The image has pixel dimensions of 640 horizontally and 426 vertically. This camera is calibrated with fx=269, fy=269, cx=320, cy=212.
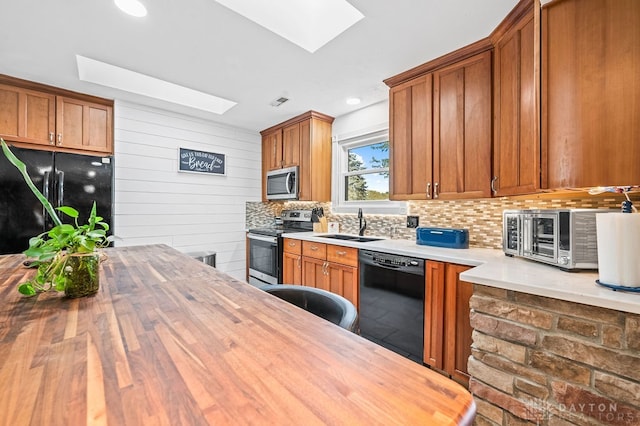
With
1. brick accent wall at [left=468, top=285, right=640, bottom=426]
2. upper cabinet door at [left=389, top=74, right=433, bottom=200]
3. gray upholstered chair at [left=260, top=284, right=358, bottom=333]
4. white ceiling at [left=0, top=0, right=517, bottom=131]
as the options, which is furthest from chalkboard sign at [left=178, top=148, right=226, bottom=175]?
brick accent wall at [left=468, top=285, right=640, bottom=426]

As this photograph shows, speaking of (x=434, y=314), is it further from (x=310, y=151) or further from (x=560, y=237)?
(x=310, y=151)

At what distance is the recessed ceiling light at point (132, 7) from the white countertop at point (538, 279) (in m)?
2.39

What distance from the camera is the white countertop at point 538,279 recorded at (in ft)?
3.28

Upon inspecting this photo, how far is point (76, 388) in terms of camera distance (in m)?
0.45

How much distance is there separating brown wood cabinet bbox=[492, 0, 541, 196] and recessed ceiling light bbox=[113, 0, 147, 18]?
7.31 feet

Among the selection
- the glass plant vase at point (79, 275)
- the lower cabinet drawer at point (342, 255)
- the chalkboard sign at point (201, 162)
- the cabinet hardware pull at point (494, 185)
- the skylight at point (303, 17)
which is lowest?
the lower cabinet drawer at point (342, 255)

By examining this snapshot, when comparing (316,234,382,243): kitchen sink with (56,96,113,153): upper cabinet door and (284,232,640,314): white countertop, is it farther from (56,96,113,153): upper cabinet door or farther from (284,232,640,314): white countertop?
(56,96,113,153): upper cabinet door

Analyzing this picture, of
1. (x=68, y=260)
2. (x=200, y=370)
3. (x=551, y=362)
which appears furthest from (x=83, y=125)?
(x=551, y=362)

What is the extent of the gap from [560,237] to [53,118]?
13.6 ft

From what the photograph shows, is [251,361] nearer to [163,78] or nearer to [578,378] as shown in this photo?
[578,378]

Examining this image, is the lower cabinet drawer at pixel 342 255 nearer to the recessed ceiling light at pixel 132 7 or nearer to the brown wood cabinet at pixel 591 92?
the brown wood cabinet at pixel 591 92

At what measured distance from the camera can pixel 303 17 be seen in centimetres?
192

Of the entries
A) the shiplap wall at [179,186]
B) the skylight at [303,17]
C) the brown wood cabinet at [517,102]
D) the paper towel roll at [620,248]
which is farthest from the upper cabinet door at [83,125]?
the paper towel roll at [620,248]

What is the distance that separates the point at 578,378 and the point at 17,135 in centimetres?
428
